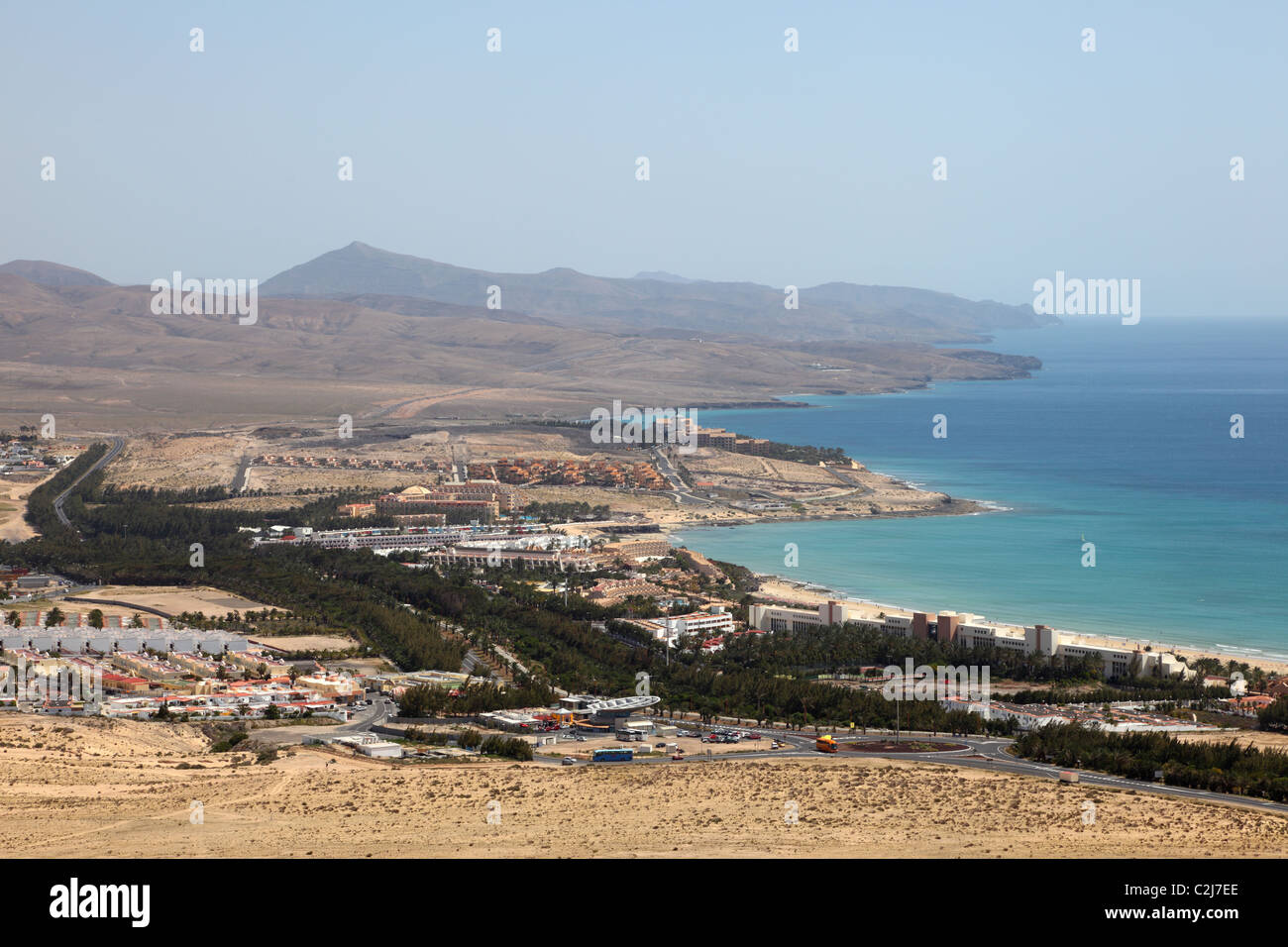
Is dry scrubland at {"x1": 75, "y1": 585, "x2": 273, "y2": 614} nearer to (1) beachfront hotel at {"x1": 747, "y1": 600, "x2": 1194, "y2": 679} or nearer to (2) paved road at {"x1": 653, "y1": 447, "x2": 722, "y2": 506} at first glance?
(1) beachfront hotel at {"x1": 747, "y1": 600, "x2": 1194, "y2": 679}

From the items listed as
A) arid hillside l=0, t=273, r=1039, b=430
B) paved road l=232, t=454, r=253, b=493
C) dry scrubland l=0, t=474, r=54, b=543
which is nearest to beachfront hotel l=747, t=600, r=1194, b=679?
dry scrubland l=0, t=474, r=54, b=543

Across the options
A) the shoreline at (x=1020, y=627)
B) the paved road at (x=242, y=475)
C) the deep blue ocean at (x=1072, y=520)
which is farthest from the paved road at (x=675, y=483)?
the shoreline at (x=1020, y=627)

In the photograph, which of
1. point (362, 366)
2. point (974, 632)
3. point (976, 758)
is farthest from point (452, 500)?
point (362, 366)

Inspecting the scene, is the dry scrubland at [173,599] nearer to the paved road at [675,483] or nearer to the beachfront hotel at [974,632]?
the beachfront hotel at [974,632]

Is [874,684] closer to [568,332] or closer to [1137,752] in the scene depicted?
[1137,752]

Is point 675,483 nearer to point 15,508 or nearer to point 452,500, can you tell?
point 452,500
